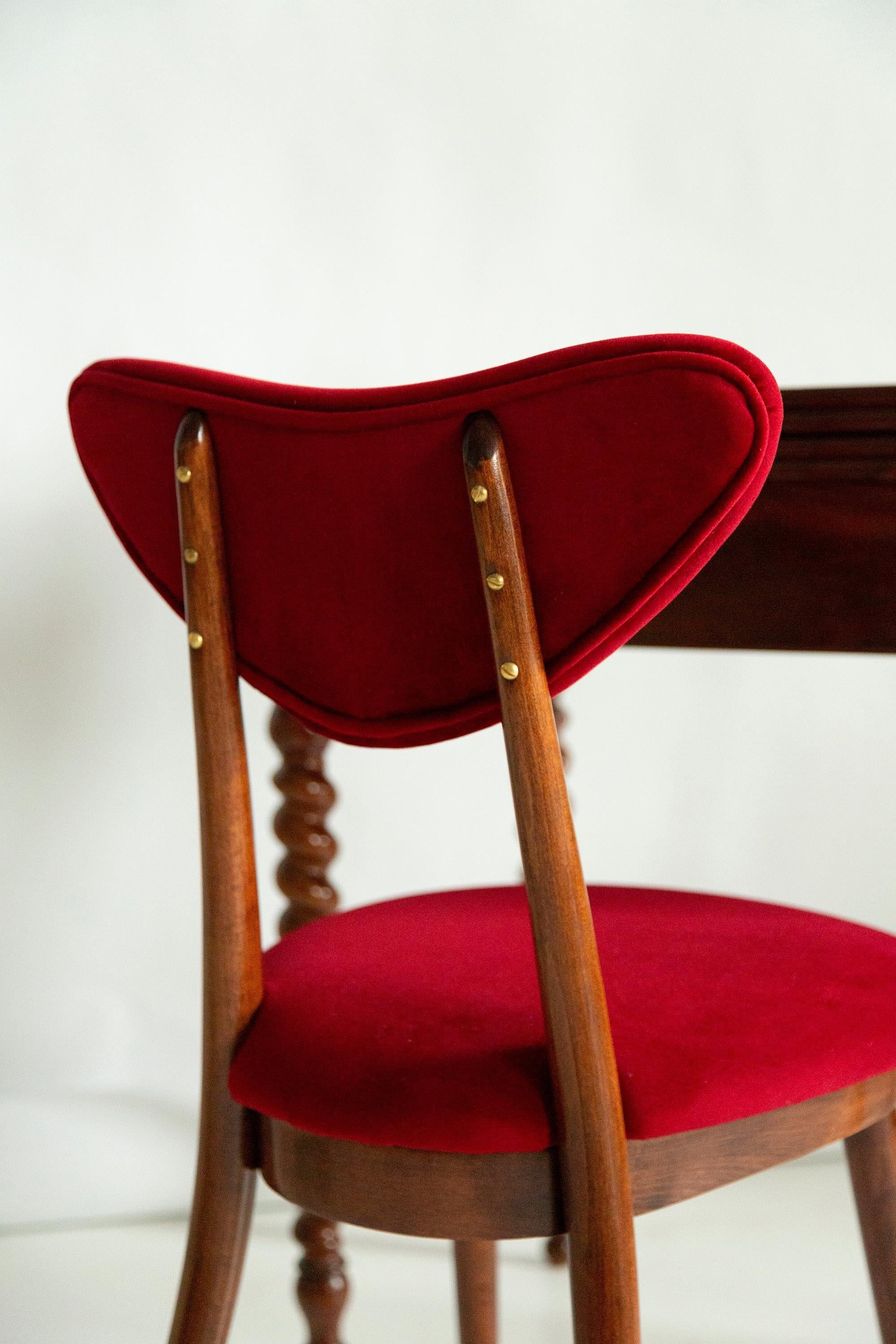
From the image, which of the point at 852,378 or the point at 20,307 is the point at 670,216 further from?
the point at 20,307

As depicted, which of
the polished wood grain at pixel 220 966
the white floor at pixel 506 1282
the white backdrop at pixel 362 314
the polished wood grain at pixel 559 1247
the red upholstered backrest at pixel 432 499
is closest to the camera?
the red upholstered backrest at pixel 432 499

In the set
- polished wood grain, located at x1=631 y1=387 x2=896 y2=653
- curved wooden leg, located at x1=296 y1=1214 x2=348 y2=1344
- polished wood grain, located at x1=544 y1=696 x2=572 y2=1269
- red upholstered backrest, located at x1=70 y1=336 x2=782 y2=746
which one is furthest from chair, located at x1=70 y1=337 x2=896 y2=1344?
polished wood grain, located at x1=544 y1=696 x2=572 y2=1269

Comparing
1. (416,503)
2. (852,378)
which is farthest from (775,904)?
(852,378)

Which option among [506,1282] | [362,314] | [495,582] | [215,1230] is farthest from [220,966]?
[362,314]

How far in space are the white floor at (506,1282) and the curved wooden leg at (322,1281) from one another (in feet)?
0.91

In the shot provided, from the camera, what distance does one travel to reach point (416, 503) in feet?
2.07

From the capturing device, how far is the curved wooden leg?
117 cm

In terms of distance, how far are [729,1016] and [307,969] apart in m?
0.28

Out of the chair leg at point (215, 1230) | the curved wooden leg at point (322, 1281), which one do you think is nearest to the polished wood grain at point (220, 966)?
the chair leg at point (215, 1230)

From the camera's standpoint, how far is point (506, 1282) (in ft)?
5.04

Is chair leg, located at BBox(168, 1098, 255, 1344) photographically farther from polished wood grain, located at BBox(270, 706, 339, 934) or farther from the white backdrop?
the white backdrop

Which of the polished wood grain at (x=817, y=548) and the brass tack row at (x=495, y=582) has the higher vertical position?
the polished wood grain at (x=817, y=548)

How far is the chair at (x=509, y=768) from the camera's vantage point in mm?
593

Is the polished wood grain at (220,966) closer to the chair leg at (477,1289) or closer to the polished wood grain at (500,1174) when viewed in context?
the polished wood grain at (500,1174)
